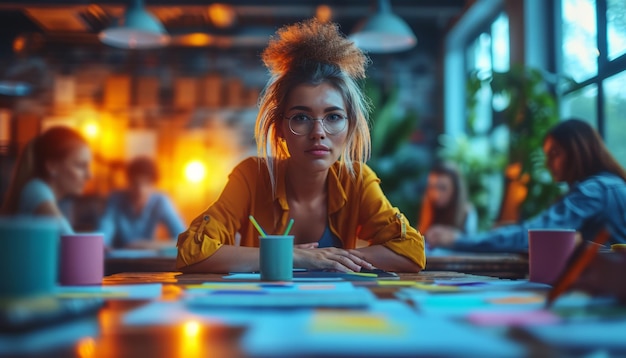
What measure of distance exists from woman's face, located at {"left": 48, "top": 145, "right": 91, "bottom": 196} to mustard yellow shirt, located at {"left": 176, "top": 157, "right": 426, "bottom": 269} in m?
1.37

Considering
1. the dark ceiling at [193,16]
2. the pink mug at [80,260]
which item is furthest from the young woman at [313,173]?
the dark ceiling at [193,16]

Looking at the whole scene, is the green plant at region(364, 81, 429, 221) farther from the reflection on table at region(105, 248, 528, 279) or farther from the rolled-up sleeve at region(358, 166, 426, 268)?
the rolled-up sleeve at region(358, 166, 426, 268)

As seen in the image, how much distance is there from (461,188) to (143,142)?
3.99 meters

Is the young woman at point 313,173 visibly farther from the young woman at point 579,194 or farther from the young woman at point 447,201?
the young woman at point 447,201

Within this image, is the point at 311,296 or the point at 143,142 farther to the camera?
the point at 143,142

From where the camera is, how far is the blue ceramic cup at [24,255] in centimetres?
86

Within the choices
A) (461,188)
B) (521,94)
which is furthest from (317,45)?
(461,188)

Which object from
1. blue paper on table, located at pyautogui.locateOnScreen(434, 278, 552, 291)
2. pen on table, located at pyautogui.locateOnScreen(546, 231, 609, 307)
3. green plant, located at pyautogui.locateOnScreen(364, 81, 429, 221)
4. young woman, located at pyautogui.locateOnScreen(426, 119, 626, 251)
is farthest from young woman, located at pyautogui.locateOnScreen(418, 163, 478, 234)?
pen on table, located at pyautogui.locateOnScreen(546, 231, 609, 307)

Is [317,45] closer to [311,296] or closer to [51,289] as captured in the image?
[311,296]

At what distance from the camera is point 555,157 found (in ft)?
9.39

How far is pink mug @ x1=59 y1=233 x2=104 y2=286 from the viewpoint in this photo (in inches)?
48.8

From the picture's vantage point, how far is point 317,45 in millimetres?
1907

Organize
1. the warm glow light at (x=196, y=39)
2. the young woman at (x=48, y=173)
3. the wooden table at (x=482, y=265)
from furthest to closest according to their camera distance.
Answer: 1. the warm glow light at (x=196, y=39)
2. the young woman at (x=48, y=173)
3. the wooden table at (x=482, y=265)

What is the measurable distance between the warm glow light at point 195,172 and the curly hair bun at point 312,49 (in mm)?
5062
